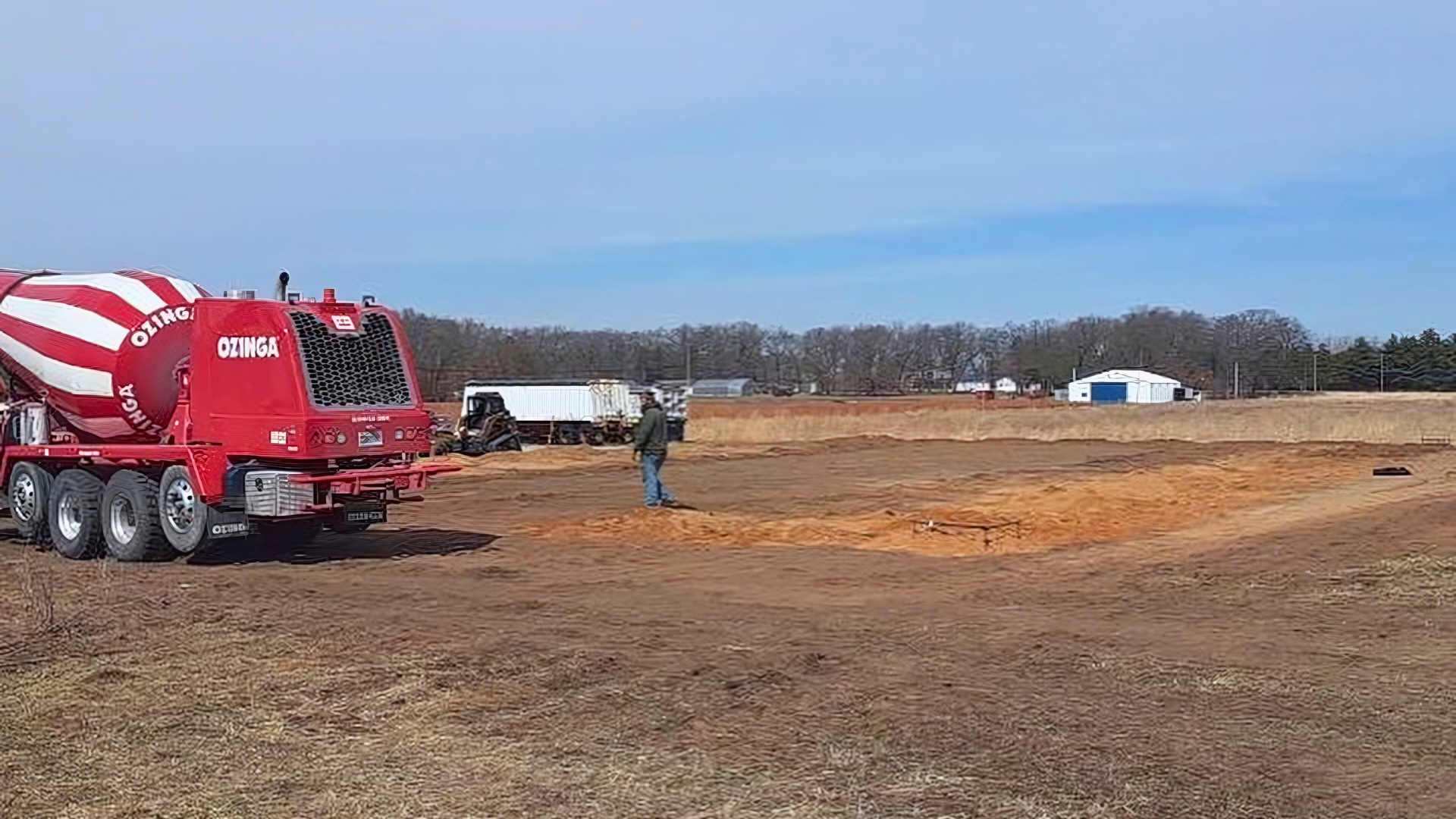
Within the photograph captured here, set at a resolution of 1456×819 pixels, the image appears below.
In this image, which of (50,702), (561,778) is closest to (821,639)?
(561,778)

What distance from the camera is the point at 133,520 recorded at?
16.6 meters

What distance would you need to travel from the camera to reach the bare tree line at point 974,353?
122 meters

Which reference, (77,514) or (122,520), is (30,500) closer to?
(77,514)

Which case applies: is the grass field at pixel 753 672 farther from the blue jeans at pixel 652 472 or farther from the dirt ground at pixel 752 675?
the blue jeans at pixel 652 472

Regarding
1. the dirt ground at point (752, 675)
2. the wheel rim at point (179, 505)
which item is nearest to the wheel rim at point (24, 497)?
the dirt ground at point (752, 675)

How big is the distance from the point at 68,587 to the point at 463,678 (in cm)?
653

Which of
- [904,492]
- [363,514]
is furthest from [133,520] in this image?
[904,492]

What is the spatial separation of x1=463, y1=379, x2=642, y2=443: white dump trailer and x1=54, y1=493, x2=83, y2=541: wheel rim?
Answer: 118 ft

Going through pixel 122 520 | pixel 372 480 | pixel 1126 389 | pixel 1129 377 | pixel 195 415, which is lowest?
pixel 122 520

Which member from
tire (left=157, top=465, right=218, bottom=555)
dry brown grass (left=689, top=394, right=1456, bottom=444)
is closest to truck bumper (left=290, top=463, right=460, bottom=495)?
tire (left=157, top=465, right=218, bottom=555)

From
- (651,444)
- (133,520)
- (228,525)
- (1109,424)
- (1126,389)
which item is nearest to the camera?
(228,525)

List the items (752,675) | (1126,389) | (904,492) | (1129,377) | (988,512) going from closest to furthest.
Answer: (752,675) → (988,512) → (904,492) → (1126,389) → (1129,377)

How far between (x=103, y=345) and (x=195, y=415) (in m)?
1.89

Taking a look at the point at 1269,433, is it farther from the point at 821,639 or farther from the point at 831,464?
the point at 821,639
